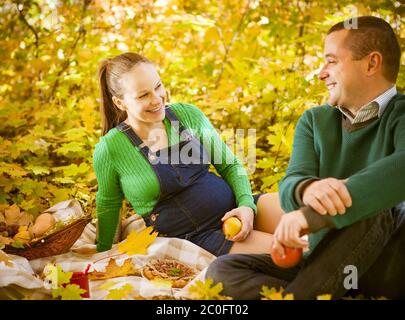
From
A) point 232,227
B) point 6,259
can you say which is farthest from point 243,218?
point 6,259

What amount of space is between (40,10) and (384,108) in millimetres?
2383

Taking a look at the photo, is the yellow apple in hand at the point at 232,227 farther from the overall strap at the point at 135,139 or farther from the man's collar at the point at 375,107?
the man's collar at the point at 375,107

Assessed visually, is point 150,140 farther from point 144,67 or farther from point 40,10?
point 40,10

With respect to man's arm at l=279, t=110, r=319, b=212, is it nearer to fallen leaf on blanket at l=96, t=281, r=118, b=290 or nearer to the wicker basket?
fallen leaf on blanket at l=96, t=281, r=118, b=290

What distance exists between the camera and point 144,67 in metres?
2.05

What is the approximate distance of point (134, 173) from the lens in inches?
82.1

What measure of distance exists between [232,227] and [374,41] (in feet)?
2.47

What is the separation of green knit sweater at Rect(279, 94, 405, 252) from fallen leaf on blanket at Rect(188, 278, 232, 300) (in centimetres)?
28

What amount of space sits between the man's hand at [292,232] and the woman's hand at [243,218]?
20.6 inches

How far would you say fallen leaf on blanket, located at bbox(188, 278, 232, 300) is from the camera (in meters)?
1.59

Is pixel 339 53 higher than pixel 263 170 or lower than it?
higher

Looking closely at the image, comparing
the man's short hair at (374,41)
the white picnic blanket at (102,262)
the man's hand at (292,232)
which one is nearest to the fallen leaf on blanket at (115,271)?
the white picnic blanket at (102,262)

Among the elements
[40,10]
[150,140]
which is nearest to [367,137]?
[150,140]

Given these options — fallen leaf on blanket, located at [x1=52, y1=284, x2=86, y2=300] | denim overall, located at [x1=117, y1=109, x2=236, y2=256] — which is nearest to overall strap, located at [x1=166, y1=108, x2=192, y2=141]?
denim overall, located at [x1=117, y1=109, x2=236, y2=256]
